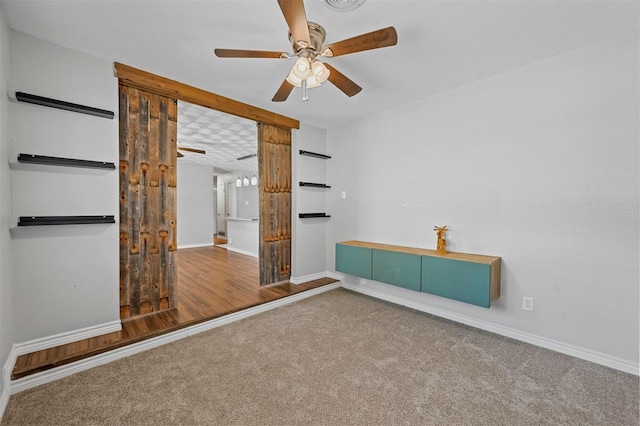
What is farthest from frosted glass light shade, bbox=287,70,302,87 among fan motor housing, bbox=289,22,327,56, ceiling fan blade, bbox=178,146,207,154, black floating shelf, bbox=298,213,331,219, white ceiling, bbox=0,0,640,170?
ceiling fan blade, bbox=178,146,207,154

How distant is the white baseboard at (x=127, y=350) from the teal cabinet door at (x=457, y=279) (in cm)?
176

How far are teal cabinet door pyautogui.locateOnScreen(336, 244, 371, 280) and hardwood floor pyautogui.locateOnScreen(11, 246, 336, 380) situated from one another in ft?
1.58

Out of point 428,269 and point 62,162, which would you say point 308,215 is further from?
point 62,162

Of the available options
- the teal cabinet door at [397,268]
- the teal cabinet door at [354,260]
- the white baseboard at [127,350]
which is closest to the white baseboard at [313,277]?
the teal cabinet door at [354,260]

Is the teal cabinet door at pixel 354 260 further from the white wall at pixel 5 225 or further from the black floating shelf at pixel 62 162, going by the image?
the white wall at pixel 5 225

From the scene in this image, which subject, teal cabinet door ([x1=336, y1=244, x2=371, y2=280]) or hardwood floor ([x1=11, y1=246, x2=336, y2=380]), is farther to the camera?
teal cabinet door ([x1=336, y1=244, x2=371, y2=280])

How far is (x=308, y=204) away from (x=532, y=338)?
10.1ft

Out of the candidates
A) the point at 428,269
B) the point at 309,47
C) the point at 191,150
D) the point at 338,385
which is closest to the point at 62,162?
the point at 309,47

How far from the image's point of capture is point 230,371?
2.06 meters

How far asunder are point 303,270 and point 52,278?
9.09ft

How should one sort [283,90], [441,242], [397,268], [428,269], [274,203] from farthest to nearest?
[274,203]
[397,268]
[441,242]
[428,269]
[283,90]

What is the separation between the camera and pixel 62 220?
7.11ft

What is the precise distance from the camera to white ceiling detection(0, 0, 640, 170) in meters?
1.81

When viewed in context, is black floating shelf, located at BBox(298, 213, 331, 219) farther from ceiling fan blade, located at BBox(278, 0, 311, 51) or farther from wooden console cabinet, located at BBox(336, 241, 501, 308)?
ceiling fan blade, located at BBox(278, 0, 311, 51)
